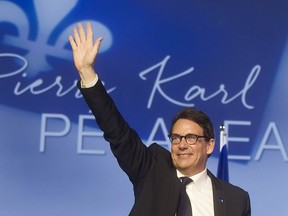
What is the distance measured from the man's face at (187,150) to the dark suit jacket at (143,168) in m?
0.05

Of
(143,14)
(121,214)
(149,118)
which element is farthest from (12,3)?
(121,214)

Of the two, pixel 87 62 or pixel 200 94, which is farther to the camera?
pixel 200 94

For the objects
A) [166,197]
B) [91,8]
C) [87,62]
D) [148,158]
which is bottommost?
[166,197]

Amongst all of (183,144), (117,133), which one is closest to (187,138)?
(183,144)

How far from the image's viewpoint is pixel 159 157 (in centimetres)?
218

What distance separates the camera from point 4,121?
428 centimetres

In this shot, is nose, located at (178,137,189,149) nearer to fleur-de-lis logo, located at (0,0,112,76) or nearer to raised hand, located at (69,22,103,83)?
raised hand, located at (69,22,103,83)

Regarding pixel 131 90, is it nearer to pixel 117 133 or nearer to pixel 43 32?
pixel 43 32

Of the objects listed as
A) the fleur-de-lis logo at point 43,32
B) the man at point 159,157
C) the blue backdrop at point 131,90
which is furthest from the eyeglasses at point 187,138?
the fleur-de-lis logo at point 43,32

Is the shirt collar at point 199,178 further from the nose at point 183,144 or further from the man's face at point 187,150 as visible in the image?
the nose at point 183,144

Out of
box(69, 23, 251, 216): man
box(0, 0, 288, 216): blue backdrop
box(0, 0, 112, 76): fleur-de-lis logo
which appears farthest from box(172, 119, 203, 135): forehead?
box(0, 0, 112, 76): fleur-de-lis logo

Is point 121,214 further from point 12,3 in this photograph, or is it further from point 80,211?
point 12,3

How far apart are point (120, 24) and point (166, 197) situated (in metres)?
2.45

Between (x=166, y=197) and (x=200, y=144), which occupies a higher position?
(x=200, y=144)
